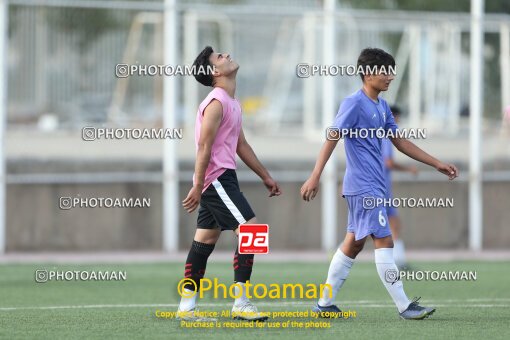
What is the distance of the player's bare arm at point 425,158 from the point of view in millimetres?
9523

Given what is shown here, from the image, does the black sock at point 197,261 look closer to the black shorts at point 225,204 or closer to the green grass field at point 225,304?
the black shorts at point 225,204

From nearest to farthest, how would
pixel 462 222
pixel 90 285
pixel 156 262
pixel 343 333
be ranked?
pixel 343 333 → pixel 90 285 → pixel 156 262 → pixel 462 222

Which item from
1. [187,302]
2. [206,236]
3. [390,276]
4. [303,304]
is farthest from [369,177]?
[303,304]

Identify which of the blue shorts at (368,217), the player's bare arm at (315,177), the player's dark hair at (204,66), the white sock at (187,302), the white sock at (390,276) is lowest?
the white sock at (187,302)

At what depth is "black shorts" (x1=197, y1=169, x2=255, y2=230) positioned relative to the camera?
9.04 m

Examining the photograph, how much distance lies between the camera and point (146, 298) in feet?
38.3

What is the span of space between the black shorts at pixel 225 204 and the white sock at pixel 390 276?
3.49 ft

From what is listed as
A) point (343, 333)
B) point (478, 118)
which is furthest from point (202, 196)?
A: point (478, 118)

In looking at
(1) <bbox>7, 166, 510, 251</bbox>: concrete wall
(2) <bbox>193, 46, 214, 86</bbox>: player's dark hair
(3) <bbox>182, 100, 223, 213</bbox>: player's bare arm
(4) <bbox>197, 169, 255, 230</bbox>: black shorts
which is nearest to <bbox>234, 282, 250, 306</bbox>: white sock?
(4) <bbox>197, 169, 255, 230</bbox>: black shorts

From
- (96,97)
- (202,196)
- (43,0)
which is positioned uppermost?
(43,0)

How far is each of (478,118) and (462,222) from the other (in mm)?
1641

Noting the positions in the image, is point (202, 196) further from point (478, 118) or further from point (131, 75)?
point (478, 118)

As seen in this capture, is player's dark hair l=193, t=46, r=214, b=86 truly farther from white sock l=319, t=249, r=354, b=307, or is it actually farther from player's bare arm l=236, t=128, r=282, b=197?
white sock l=319, t=249, r=354, b=307

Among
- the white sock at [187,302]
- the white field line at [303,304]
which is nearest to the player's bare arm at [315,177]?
the white sock at [187,302]
